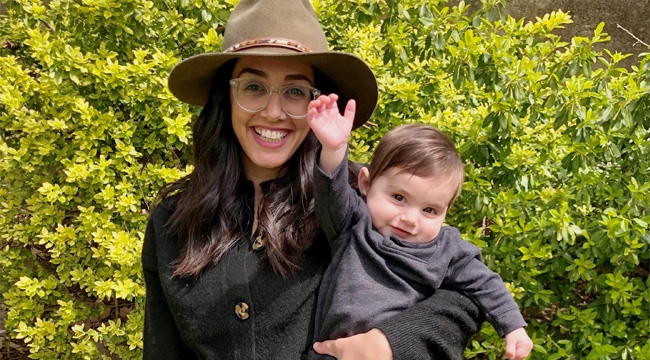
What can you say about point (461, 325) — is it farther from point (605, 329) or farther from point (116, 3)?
point (116, 3)

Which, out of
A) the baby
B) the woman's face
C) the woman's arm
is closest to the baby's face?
the baby

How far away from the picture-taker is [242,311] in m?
1.81

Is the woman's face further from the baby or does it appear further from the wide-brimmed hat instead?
the baby

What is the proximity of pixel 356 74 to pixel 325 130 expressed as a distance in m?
0.35

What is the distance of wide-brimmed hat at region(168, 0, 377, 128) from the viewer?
1.79m

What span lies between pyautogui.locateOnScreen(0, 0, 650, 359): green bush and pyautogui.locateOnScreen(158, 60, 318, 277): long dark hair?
121 centimetres

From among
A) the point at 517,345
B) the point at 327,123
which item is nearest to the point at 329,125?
the point at 327,123

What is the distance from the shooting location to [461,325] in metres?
1.71

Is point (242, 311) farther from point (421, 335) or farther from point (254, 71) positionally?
point (254, 71)

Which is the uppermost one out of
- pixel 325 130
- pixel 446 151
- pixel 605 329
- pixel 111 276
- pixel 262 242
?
pixel 325 130

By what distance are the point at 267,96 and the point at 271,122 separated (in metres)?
0.08

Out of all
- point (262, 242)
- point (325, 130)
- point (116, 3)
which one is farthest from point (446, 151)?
point (116, 3)

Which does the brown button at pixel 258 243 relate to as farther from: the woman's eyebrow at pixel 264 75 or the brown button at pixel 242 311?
the woman's eyebrow at pixel 264 75

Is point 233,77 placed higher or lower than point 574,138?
higher
